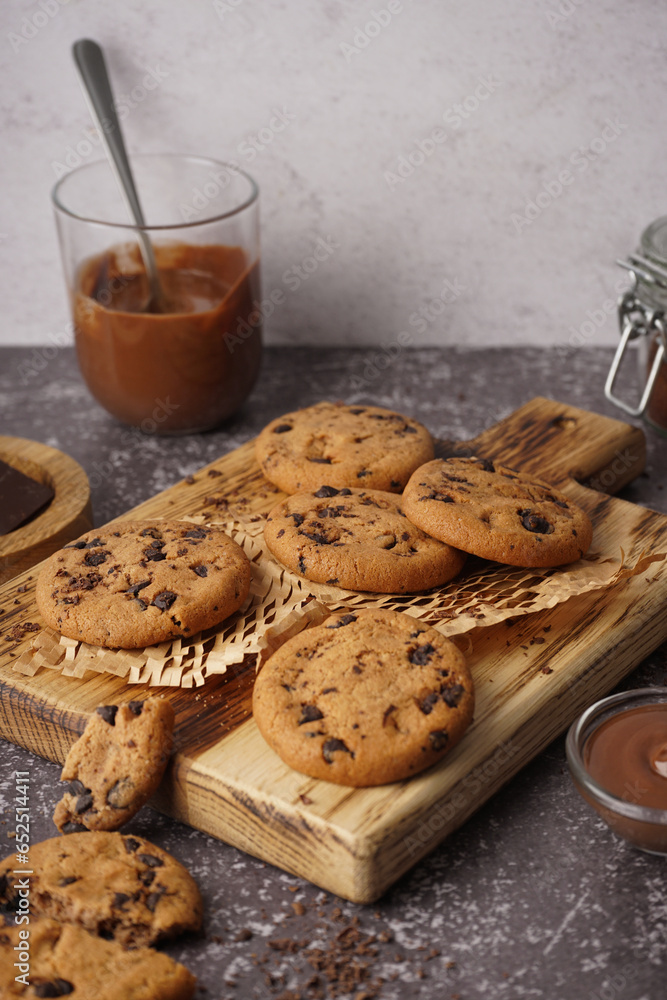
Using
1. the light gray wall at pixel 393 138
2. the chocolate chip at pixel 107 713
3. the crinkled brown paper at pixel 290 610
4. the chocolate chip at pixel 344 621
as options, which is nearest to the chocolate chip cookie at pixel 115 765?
the chocolate chip at pixel 107 713

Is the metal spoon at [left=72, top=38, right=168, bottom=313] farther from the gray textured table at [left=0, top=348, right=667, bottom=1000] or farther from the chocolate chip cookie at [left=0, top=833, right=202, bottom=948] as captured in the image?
the chocolate chip cookie at [left=0, top=833, right=202, bottom=948]

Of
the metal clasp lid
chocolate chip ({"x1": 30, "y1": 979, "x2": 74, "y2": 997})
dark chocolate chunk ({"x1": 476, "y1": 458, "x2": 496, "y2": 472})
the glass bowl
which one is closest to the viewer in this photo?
chocolate chip ({"x1": 30, "y1": 979, "x2": 74, "y2": 997})

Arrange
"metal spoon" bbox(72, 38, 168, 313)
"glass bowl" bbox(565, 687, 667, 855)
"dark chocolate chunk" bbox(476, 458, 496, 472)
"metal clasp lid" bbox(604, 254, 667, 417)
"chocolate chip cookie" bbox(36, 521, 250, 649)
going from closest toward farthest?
"glass bowl" bbox(565, 687, 667, 855) < "chocolate chip cookie" bbox(36, 521, 250, 649) < "dark chocolate chunk" bbox(476, 458, 496, 472) < "metal clasp lid" bbox(604, 254, 667, 417) < "metal spoon" bbox(72, 38, 168, 313)

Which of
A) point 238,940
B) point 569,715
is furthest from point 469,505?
point 238,940

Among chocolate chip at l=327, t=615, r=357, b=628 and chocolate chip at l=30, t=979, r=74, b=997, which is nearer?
chocolate chip at l=30, t=979, r=74, b=997

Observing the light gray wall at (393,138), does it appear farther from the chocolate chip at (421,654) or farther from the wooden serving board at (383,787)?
the chocolate chip at (421,654)

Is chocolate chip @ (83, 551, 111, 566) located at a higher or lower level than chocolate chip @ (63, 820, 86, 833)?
higher

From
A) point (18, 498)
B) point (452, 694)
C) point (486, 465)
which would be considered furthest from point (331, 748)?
point (18, 498)

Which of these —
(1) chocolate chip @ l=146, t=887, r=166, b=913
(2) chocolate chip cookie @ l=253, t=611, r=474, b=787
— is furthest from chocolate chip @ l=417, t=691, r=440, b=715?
(1) chocolate chip @ l=146, t=887, r=166, b=913
